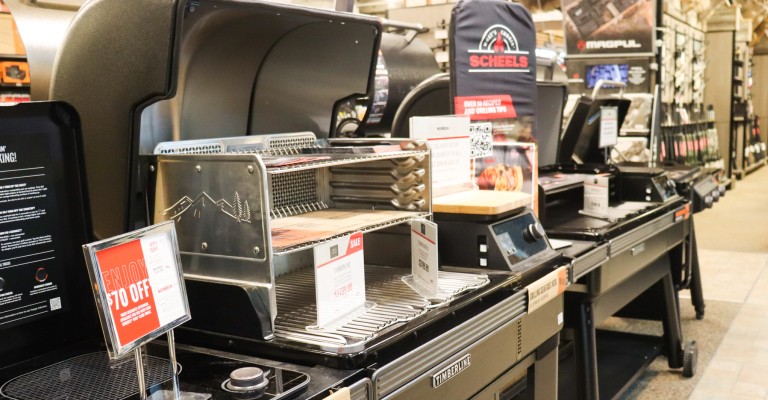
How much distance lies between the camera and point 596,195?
3.58 meters

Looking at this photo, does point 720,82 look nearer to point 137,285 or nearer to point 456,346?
point 456,346

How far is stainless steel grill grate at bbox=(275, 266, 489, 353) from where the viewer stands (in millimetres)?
1629

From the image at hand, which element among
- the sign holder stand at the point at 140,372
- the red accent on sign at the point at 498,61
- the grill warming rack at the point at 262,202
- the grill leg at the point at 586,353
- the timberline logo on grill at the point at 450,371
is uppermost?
the red accent on sign at the point at 498,61

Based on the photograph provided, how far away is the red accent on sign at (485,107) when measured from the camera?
2791 millimetres

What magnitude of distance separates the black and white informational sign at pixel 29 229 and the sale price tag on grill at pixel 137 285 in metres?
0.39

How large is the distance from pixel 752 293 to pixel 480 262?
4.45 m

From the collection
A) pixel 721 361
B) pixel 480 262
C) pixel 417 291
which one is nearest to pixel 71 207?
pixel 417 291

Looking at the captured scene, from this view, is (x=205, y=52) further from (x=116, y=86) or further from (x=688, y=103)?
(x=688, y=103)

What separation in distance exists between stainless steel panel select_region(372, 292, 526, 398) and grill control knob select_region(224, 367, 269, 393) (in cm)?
25

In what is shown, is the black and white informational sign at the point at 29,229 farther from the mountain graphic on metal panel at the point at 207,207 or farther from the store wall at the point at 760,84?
the store wall at the point at 760,84

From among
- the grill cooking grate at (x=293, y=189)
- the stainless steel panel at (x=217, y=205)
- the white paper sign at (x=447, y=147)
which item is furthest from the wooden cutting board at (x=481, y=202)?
the stainless steel panel at (x=217, y=205)

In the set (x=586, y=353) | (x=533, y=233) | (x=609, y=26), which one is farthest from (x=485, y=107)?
(x=609, y=26)

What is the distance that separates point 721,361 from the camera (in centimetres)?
445

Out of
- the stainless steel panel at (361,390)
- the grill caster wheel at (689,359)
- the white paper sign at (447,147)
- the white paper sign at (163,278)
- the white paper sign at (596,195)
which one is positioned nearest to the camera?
the white paper sign at (163,278)
